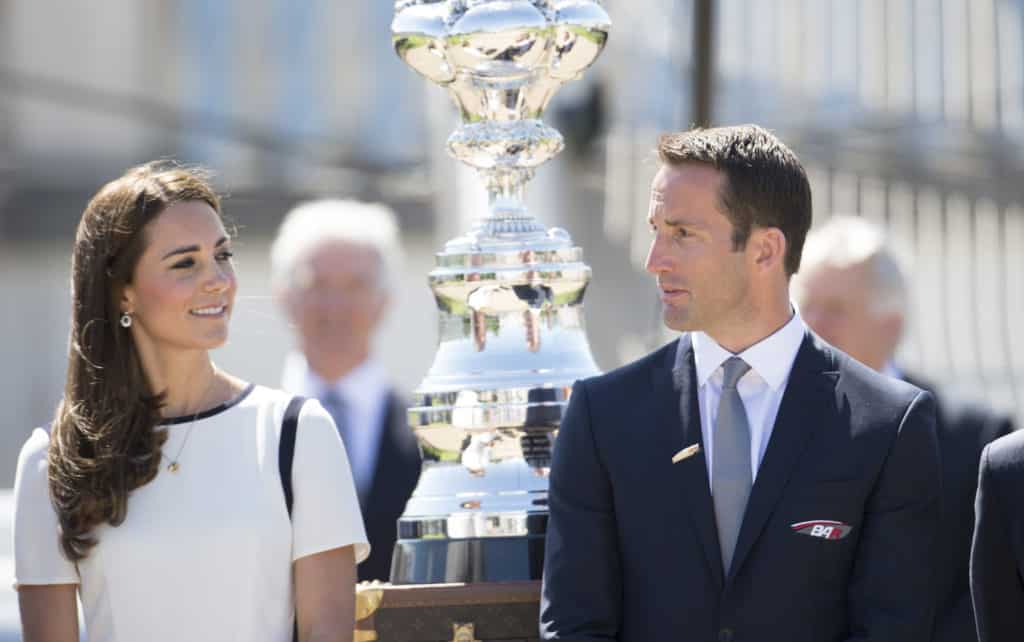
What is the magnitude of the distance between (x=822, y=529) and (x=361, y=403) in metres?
1.71

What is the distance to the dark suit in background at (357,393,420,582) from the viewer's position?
3.84 m

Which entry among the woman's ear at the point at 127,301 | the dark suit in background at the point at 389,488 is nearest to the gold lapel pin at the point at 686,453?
the woman's ear at the point at 127,301

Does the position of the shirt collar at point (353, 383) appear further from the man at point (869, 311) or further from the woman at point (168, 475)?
the woman at point (168, 475)

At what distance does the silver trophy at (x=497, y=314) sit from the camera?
315cm

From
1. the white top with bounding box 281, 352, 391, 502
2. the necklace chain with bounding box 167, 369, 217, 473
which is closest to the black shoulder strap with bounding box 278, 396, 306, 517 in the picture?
the necklace chain with bounding box 167, 369, 217, 473

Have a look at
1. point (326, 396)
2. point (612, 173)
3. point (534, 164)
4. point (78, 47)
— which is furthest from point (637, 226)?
point (534, 164)

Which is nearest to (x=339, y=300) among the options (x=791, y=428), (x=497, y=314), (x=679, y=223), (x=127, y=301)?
(x=497, y=314)

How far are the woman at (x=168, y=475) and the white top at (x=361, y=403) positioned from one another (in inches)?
39.7

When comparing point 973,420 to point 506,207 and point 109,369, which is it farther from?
point 109,369

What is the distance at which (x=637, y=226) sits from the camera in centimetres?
1034

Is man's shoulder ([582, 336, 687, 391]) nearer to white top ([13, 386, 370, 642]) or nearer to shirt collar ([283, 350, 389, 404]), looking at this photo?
white top ([13, 386, 370, 642])

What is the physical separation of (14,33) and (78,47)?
38 cm

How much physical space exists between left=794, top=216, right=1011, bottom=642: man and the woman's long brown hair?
1.58 metres

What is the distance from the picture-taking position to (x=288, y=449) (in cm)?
298
